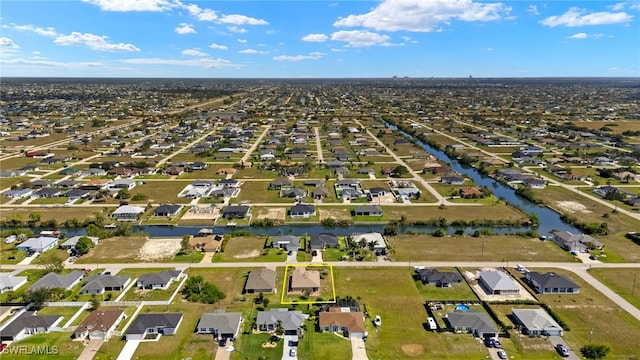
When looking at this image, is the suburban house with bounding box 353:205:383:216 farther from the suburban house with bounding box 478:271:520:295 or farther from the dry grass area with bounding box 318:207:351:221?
the suburban house with bounding box 478:271:520:295

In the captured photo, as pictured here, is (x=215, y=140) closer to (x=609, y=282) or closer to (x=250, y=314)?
(x=250, y=314)

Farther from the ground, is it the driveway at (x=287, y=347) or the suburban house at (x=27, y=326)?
the suburban house at (x=27, y=326)

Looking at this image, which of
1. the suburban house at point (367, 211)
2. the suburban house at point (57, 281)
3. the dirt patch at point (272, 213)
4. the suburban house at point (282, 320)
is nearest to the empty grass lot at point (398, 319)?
the suburban house at point (282, 320)

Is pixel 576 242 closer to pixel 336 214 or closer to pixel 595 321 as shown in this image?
pixel 595 321

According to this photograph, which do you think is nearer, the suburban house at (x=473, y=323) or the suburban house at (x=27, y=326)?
the suburban house at (x=27, y=326)

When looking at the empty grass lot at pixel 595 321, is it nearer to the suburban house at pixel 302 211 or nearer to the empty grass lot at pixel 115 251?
the suburban house at pixel 302 211

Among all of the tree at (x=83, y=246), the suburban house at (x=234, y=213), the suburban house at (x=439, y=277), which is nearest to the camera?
the suburban house at (x=439, y=277)

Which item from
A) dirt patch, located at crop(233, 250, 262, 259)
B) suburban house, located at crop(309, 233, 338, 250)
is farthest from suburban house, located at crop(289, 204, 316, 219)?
dirt patch, located at crop(233, 250, 262, 259)
